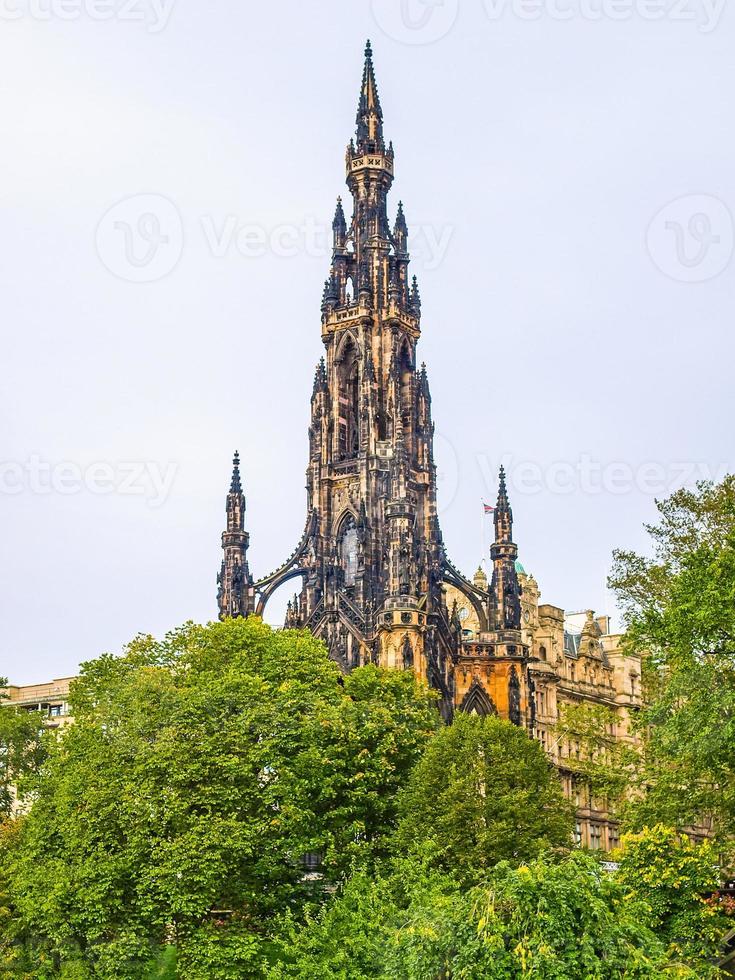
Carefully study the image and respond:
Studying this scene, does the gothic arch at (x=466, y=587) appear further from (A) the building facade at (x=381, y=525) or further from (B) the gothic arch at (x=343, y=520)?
(B) the gothic arch at (x=343, y=520)

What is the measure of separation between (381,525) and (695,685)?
4469 centimetres

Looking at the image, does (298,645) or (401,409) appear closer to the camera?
(298,645)

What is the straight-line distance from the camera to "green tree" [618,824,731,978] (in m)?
42.3

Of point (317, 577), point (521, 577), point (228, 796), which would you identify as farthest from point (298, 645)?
point (521, 577)

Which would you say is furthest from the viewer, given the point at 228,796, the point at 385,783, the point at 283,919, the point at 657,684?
the point at 657,684

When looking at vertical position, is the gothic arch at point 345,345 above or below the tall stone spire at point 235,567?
above

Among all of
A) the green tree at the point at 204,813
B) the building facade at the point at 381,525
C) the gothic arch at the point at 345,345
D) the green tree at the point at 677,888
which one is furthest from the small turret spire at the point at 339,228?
the green tree at the point at 677,888

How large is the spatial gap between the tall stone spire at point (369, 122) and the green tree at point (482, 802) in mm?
53514

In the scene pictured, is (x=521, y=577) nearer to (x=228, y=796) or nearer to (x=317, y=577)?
(x=317, y=577)

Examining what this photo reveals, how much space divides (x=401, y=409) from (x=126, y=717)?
131ft

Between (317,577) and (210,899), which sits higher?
(317,577)

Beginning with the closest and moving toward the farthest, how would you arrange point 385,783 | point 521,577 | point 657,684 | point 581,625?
1. point 385,783
2. point 657,684
3. point 521,577
4. point 581,625

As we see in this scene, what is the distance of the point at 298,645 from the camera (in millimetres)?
66750

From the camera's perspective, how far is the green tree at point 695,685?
156ft
